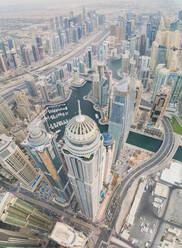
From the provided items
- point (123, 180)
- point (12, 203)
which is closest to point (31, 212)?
point (12, 203)

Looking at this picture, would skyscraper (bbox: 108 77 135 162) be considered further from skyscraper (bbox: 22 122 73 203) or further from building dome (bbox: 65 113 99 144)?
building dome (bbox: 65 113 99 144)

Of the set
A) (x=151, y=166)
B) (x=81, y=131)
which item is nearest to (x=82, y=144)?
(x=81, y=131)

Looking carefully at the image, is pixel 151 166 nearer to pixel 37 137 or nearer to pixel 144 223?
pixel 144 223

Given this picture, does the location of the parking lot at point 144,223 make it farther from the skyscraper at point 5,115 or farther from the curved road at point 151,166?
the skyscraper at point 5,115

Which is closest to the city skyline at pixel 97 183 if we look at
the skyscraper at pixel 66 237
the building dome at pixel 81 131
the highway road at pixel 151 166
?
the skyscraper at pixel 66 237

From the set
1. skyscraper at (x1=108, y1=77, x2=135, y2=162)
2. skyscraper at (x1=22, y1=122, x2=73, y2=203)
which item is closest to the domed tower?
skyscraper at (x1=22, y1=122, x2=73, y2=203)

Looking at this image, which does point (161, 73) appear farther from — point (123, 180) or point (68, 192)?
point (68, 192)
